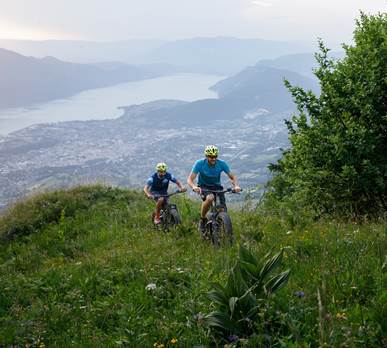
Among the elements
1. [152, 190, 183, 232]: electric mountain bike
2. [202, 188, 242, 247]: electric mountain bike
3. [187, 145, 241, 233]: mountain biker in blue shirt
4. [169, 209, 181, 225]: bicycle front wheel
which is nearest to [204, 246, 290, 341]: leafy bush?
[202, 188, 242, 247]: electric mountain bike

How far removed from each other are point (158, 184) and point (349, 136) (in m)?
5.79

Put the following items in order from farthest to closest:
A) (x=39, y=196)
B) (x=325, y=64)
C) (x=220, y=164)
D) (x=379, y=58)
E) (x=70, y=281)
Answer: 1. (x=39, y=196)
2. (x=325, y=64)
3. (x=379, y=58)
4. (x=220, y=164)
5. (x=70, y=281)

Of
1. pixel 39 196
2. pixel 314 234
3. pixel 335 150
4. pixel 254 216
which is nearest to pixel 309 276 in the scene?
pixel 314 234

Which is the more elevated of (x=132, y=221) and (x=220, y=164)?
(x=220, y=164)

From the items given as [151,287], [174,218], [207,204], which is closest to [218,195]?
[207,204]

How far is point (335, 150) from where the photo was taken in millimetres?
12305

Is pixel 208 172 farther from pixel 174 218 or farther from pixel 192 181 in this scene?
pixel 174 218

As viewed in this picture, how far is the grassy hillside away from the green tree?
3015 mm

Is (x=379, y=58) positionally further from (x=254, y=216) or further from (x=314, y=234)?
(x=314, y=234)

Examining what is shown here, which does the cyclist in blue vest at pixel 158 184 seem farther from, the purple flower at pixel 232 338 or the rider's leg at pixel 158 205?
the purple flower at pixel 232 338

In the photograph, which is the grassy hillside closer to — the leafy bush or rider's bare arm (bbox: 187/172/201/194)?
the leafy bush

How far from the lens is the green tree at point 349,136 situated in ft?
39.9

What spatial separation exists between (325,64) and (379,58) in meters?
1.88

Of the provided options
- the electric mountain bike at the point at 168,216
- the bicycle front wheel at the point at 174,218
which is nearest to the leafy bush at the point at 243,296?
the electric mountain bike at the point at 168,216
